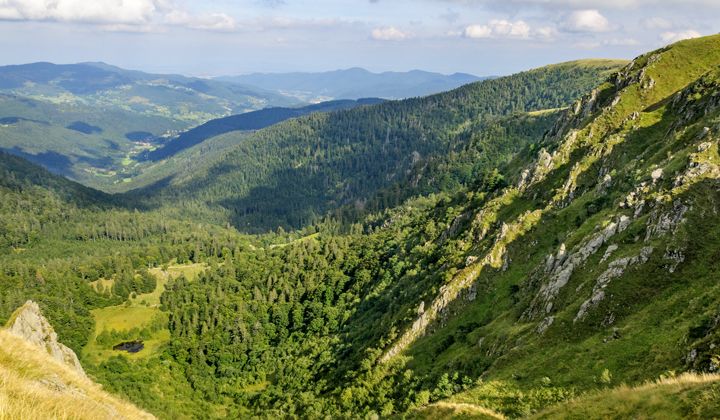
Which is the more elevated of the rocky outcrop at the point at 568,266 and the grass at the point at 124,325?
the rocky outcrop at the point at 568,266

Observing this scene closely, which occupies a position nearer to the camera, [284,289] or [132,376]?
[132,376]

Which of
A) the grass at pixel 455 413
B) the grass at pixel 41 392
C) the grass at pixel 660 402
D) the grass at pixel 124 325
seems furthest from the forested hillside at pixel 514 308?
the grass at pixel 41 392

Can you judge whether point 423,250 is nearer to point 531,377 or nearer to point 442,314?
point 442,314

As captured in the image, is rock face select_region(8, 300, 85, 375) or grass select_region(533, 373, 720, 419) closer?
grass select_region(533, 373, 720, 419)

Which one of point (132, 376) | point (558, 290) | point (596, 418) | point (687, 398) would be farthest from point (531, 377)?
point (132, 376)

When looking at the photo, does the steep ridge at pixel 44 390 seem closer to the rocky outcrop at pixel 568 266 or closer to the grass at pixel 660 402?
the grass at pixel 660 402

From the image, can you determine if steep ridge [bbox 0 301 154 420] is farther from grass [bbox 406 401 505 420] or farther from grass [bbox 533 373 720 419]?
grass [bbox 533 373 720 419]

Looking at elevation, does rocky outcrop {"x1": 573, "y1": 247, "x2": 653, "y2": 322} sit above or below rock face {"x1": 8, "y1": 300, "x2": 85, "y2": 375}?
above

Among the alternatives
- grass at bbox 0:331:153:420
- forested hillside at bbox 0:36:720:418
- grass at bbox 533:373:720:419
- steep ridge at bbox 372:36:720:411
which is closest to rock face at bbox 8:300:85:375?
forested hillside at bbox 0:36:720:418
